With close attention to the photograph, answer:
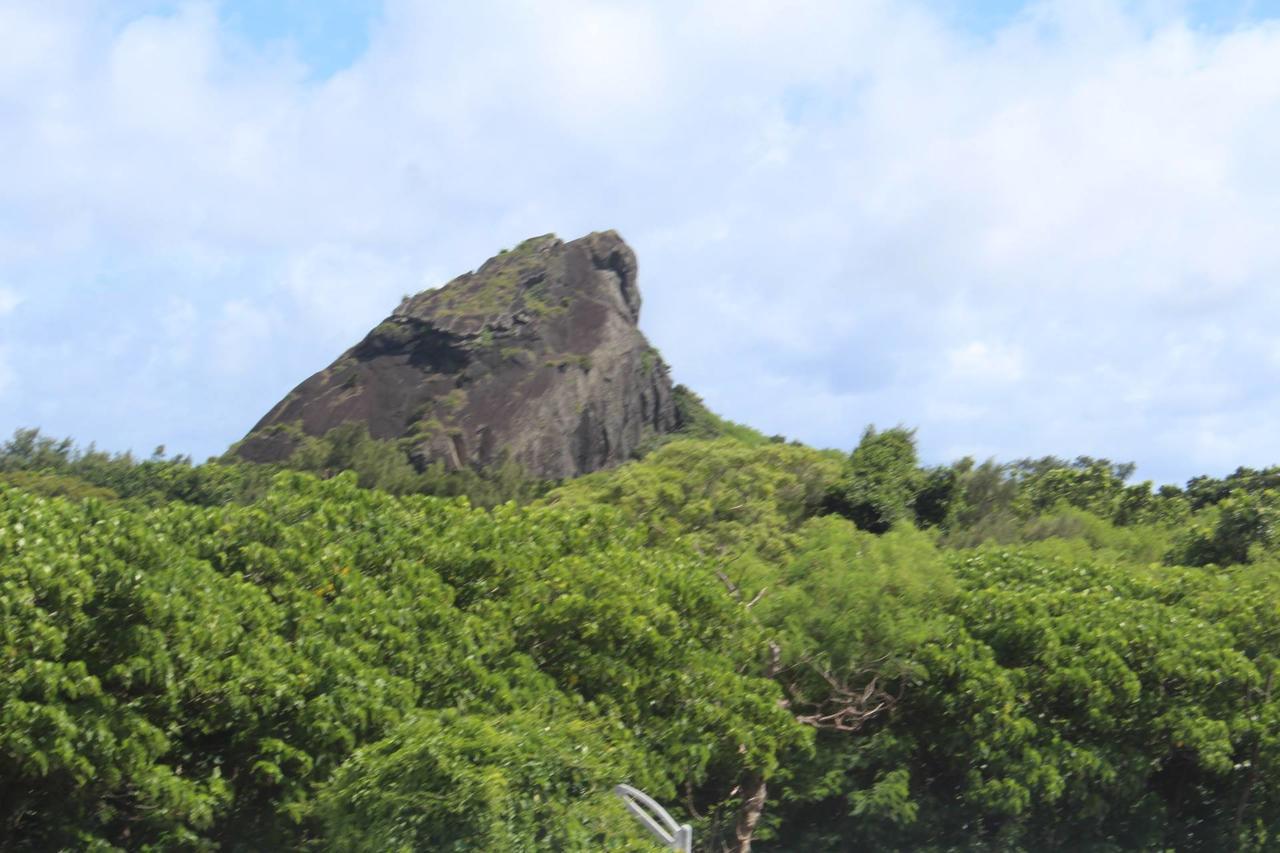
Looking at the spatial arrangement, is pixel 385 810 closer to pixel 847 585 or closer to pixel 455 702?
pixel 455 702

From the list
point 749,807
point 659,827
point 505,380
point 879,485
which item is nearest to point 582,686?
point 749,807

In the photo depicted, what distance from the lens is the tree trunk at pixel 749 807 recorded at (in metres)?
17.7

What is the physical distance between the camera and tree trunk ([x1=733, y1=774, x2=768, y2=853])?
17.7 meters

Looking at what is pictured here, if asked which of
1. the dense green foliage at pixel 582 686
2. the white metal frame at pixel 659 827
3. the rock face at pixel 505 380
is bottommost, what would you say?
the white metal frame at pixel 659 827

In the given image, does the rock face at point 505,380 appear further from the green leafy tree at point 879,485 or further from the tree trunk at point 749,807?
the tree trunk at point 749,807

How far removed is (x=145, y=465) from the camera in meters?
48.8

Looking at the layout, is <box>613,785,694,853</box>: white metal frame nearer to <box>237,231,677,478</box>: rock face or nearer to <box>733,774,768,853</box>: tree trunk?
<box>733,774,768,853</box>: tree trunk

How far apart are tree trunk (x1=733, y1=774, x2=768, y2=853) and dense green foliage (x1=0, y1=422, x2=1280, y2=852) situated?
0.11ft

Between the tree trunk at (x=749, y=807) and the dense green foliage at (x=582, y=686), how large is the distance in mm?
35

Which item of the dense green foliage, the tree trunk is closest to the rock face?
the dense green foliage

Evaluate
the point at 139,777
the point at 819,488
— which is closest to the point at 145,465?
the point at 819,488

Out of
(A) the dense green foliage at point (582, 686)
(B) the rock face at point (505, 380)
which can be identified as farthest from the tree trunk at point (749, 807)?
(B) the rock face at point (505, 380)

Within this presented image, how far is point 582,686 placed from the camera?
15.8 meters

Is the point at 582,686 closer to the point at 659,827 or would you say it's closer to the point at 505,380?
the point at 659,827
